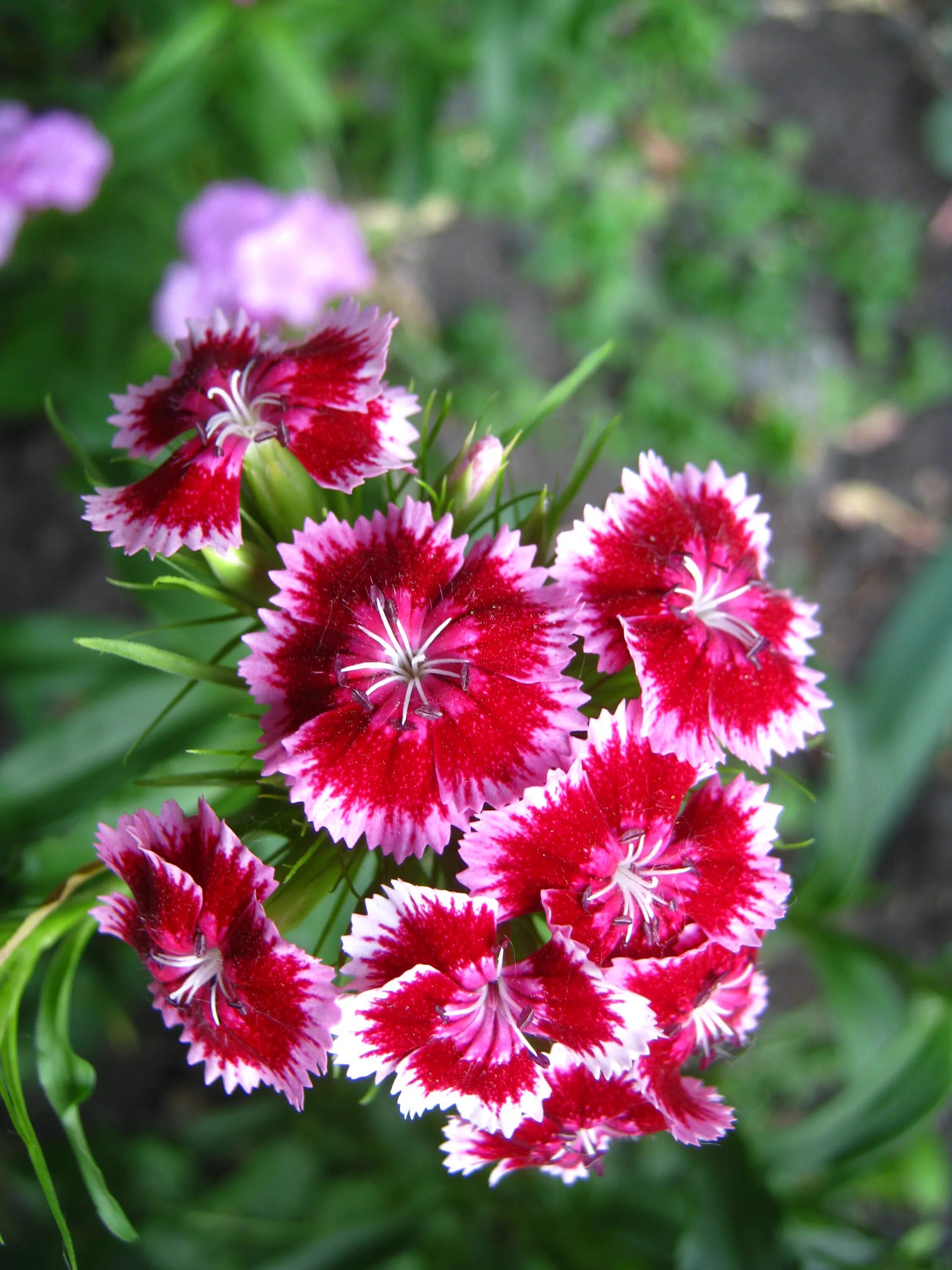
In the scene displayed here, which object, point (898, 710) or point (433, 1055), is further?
point (898, 710)

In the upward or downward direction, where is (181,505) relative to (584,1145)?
upward

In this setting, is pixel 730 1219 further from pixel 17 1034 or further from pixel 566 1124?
pixel 17 1034

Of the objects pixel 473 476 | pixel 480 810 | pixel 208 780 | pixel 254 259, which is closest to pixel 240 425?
pixel 473 476

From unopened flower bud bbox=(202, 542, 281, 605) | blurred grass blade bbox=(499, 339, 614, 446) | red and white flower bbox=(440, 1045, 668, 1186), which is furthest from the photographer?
blurred grass blade bbox=(499, 339, 614, 446)

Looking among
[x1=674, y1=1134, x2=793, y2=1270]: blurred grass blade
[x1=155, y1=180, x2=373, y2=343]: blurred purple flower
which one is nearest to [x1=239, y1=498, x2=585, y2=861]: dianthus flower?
[x1=674, y1=1134, x2=793, y2=1270]: blurred grass blade

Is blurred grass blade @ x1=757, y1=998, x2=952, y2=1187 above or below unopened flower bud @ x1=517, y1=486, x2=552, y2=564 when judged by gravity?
below

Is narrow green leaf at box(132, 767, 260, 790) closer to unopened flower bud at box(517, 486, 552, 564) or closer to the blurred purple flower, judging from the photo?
unopened flower bud at box(517, 486, 552, 564)

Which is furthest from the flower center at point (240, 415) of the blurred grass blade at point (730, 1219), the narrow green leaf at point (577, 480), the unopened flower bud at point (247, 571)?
the blurred grass blade at point (730, 1219)
